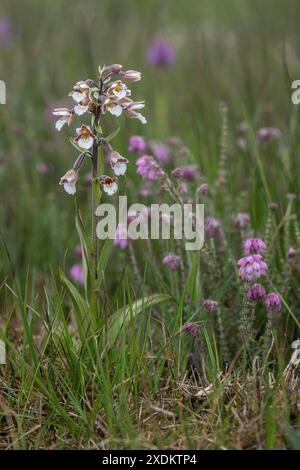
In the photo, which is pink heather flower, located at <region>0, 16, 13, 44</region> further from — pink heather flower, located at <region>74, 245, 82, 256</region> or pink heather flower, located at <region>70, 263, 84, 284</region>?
pink heather flower, located at <region>70, 263, 84, 284</region>

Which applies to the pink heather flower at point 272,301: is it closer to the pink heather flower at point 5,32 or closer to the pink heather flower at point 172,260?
the pink heather flower at point 172,260

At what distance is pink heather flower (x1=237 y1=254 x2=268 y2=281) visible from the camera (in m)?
2.04

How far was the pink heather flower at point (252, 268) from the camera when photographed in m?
2.04

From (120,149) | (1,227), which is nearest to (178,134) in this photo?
(120,149)

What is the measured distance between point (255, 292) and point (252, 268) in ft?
0.27

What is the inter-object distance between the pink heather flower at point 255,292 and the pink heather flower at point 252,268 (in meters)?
0.04

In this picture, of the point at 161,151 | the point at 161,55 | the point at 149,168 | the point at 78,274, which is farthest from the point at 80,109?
the point at 161,55

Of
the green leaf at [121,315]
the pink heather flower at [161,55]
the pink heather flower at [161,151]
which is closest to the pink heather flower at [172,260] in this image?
the green leaf at [121,315]

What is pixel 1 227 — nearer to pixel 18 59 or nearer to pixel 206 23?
pixel 18 59

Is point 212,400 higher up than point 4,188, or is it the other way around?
point 4,188

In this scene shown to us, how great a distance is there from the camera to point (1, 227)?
132 inches

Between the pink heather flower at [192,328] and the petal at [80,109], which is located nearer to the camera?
the petal at [80,109]
